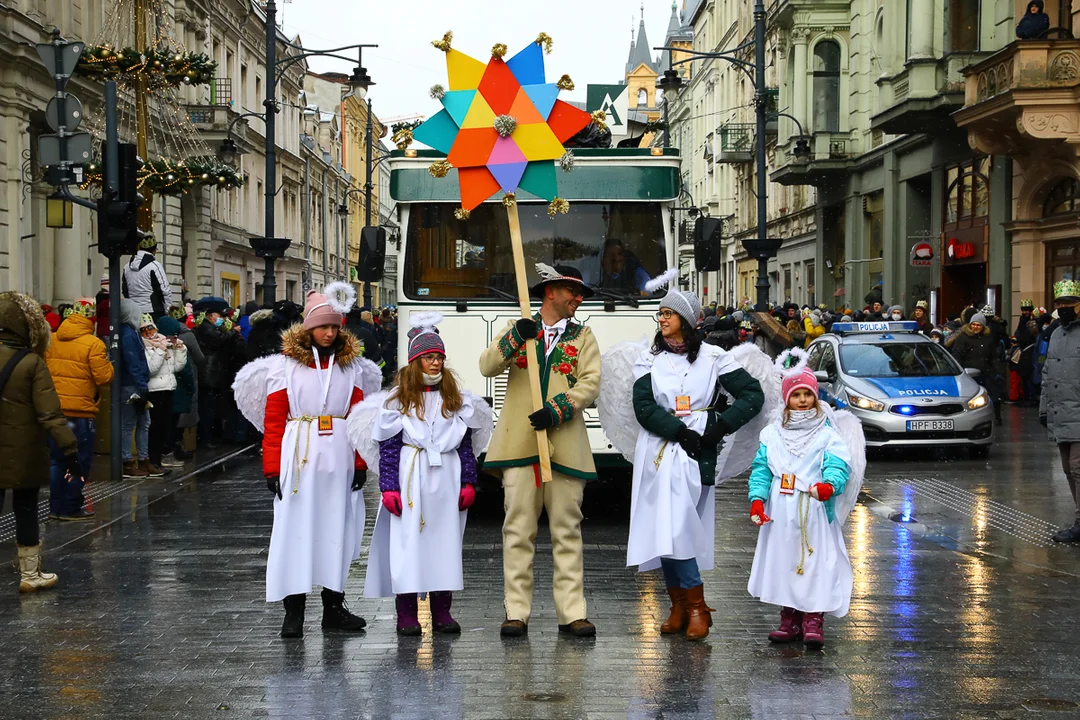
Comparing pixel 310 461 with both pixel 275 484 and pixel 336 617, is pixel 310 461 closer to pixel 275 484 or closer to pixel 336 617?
pixel 275 484

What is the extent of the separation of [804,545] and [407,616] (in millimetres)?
2129

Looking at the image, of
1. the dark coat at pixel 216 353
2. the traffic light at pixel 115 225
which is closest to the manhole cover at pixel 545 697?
the traffic light at pixel 115 225

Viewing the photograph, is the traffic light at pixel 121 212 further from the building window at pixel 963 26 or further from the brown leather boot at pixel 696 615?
the building window at pixel 963 26

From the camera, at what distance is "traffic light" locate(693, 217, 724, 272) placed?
12531 millimetres

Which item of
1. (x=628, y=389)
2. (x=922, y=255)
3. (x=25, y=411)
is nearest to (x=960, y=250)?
(x=922, y=255)

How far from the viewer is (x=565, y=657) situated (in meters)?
6.91

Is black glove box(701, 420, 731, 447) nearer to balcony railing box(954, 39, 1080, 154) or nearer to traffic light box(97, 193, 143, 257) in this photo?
traffic light box(97, 193, 143, 257)

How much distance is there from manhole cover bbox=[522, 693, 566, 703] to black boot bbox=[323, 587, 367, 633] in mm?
1668

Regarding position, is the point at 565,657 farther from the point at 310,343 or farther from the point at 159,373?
the point at 159,373

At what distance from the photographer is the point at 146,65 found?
19.3 meters

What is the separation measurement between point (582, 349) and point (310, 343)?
1.48 meters

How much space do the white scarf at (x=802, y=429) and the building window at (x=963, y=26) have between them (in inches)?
930

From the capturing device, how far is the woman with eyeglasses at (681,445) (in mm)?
7227

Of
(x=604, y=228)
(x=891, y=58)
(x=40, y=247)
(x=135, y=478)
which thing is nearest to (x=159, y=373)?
(x=135, y=478)
